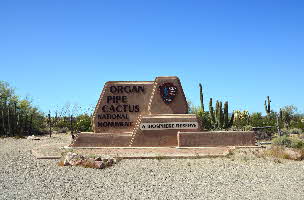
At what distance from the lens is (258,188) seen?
10.8 m

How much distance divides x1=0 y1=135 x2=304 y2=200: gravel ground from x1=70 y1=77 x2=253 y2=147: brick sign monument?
329 centimetres

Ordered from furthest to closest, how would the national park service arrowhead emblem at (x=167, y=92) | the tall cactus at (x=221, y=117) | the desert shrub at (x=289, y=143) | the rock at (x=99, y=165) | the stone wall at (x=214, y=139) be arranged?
1. the tall cactus at (x=221, y=117)
2. the national park service arrowhead emblem at (x=167, y=92)
3. the desert shrub at (x=289, y=143)
4. the stone wall at (x=214, y=139)
5. the rock at (x=99, y=165)

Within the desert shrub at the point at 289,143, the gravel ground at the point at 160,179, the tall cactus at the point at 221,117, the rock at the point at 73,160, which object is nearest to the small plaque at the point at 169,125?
the gravel ground at the point at 160,179

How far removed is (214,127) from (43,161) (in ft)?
51.4

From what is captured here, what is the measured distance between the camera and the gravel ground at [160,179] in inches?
394

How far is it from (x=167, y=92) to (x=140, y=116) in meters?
1.94

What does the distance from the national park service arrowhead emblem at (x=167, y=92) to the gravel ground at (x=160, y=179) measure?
4590mm

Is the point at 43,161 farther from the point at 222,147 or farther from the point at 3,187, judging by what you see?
the point at 222,147

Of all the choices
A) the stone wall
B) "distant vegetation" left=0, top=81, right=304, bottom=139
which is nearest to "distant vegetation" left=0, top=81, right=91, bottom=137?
"distant vegetation" left=0, top=81, right=304, bottom=139

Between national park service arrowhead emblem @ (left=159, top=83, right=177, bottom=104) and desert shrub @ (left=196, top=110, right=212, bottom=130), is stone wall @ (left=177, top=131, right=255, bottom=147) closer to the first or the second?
national park service arrowhead emblem @ (left=159, top=83, right=177, bottom=104)

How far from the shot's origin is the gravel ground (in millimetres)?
10000

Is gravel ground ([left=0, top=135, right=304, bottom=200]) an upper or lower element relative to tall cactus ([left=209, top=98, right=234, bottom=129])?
lower

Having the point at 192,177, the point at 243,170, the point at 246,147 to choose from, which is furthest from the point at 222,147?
the point at 192,177

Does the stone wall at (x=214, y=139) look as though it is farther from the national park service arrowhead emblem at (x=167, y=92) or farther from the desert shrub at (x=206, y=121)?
the desert shrub at (x=206, y=121)
